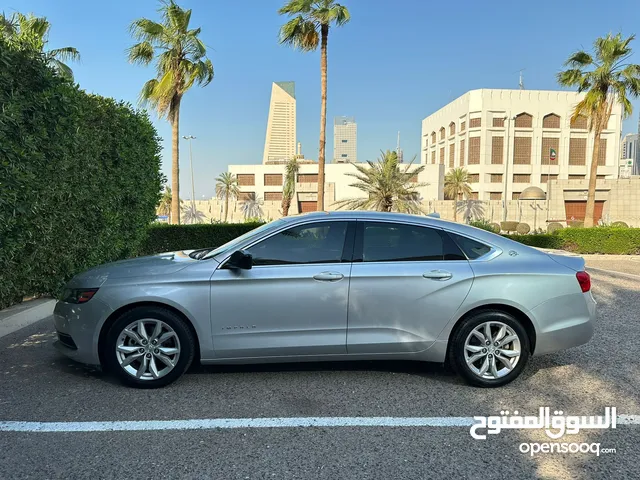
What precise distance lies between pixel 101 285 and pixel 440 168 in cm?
7495

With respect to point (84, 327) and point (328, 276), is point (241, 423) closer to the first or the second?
point (328, 276)

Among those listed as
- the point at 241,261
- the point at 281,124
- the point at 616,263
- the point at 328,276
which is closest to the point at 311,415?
the point at 328,276

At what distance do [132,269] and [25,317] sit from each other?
344 centimetres

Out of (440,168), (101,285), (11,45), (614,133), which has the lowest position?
(101,285)

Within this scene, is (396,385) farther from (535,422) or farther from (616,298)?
(616,298)

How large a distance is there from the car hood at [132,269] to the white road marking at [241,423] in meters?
1.18

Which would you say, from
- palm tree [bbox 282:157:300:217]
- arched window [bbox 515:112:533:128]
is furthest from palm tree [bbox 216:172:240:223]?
arched window [bbox 515:112:533:128]

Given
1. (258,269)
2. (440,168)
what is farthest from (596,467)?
(440,168)

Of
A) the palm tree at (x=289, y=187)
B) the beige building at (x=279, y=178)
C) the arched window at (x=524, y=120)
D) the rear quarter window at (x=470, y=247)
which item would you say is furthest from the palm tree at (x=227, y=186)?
the rear quarter window at (x=470, y=247)

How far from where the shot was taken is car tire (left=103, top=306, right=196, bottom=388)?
394 cm

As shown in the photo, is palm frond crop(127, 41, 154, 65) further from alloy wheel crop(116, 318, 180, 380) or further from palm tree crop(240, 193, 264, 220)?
palm tree crop(240, 193, 264, 220)

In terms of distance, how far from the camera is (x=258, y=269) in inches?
159

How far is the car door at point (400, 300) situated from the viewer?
402 centimetres

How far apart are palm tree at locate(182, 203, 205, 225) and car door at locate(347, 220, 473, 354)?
55701 millimetres
